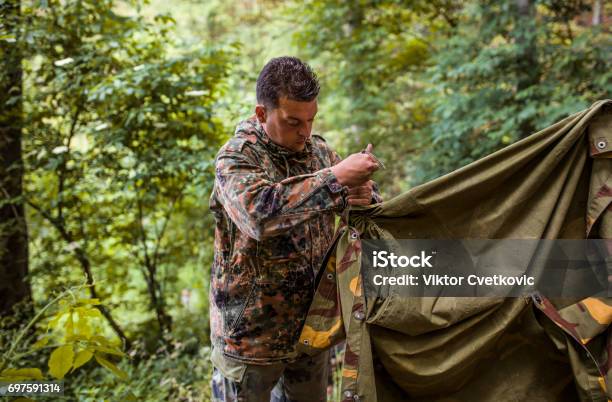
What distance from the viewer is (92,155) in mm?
3975

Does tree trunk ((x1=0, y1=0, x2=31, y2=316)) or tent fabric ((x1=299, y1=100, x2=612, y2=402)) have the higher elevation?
tree trunk ((x1=0, y1=0, x2=31, y2=316))

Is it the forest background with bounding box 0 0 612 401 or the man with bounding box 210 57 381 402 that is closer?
the man with bounding box 210 57 381 402

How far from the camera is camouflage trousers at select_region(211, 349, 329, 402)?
1.96 meters

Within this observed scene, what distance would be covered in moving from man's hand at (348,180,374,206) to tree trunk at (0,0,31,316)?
9.74ft

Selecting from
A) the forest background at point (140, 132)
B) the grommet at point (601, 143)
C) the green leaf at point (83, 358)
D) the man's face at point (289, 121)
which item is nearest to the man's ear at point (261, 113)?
the man's face at point (289, 121)

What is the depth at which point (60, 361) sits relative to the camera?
1.84 m

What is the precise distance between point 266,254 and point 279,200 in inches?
12.4

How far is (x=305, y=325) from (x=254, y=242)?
351 mm

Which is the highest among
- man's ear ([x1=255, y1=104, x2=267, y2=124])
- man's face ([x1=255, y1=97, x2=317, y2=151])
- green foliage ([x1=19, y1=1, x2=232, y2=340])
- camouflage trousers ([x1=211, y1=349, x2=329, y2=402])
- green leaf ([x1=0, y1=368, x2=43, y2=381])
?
green foliage ([x1=19, y1=1, x2=232, y2=340])

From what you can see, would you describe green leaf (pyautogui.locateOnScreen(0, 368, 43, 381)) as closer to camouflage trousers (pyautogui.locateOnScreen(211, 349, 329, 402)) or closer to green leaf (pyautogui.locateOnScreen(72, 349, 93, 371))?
green leaf (pyautogui.locateOnScreen(72, 349, 93, 371))

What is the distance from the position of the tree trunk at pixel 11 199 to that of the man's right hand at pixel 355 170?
9.99 feet

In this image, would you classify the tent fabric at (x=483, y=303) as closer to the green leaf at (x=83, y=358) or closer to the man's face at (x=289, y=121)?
the man's face at (x=289, y=121)

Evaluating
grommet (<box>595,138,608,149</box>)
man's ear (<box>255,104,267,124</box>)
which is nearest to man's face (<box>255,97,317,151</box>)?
man's ear (<box>255,104,267,124</box>)

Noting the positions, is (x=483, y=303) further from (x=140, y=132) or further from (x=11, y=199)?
(x=11, y=199)
